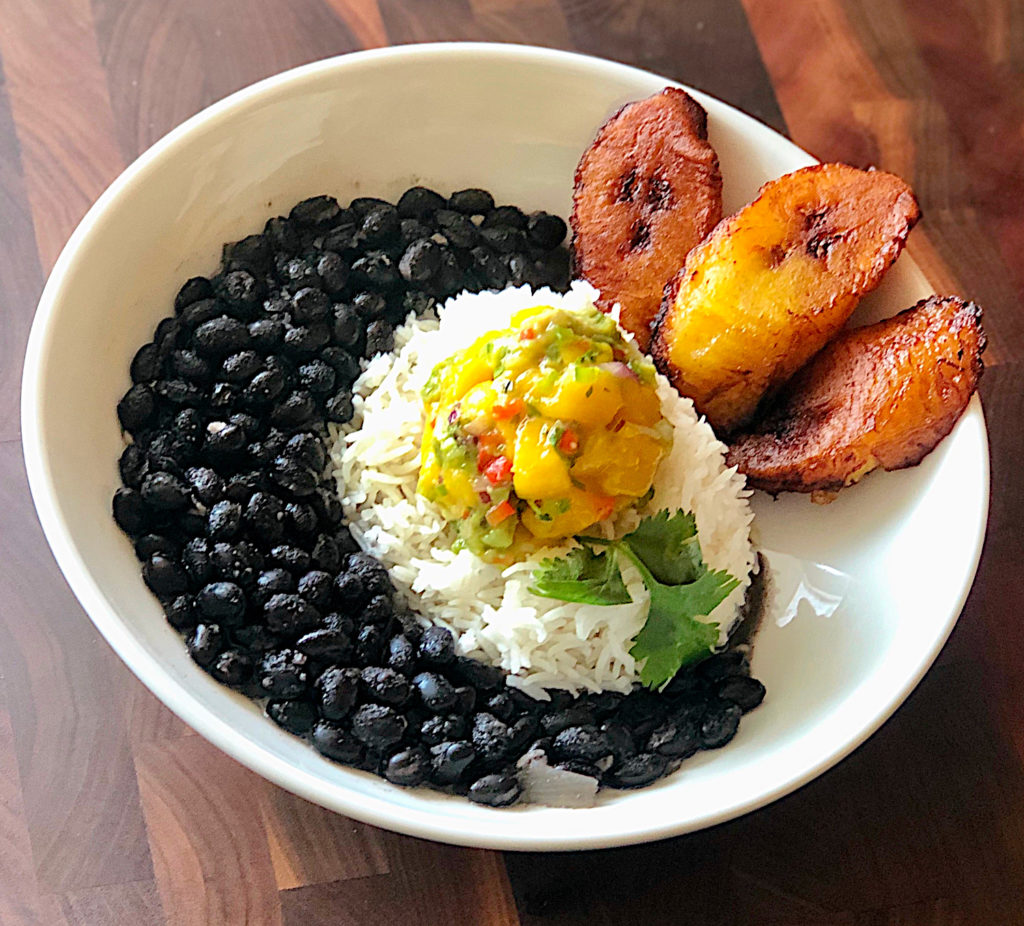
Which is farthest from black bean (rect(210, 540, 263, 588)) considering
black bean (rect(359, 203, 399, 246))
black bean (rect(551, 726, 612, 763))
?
black bean (rect(359, 203, 399, 246))

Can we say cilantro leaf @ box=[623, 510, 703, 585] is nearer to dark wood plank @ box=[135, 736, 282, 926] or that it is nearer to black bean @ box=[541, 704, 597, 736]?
black bean @ box=[541, 704, 597, 736]

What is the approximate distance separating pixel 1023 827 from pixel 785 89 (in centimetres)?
168

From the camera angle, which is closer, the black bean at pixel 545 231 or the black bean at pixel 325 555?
the black bean at pixel 325 555

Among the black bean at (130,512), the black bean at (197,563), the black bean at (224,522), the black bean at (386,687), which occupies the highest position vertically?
the black bean at (130,512)

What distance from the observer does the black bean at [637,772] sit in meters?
1.70

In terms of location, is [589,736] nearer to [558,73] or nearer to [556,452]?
[556,452]

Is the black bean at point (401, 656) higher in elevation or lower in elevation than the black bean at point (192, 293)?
lower

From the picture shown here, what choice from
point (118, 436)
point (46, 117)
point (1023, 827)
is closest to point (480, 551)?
point (118, 436)

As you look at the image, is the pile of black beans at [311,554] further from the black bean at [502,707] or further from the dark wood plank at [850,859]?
the dark wood plank at [850,859]

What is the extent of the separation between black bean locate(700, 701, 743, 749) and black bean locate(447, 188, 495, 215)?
1.06 metres

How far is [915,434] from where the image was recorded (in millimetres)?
1845

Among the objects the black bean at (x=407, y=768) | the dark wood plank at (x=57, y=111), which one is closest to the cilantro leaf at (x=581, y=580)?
the black bean at (x=407, y=768)

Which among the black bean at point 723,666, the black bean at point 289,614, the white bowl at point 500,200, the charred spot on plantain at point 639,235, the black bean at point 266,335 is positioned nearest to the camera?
the white bowl at point 500,200

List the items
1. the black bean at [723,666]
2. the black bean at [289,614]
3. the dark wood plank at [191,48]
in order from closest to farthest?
the black bean at [289,614] → the black bean at [723,666] → the dark wood plank at [191,48]
